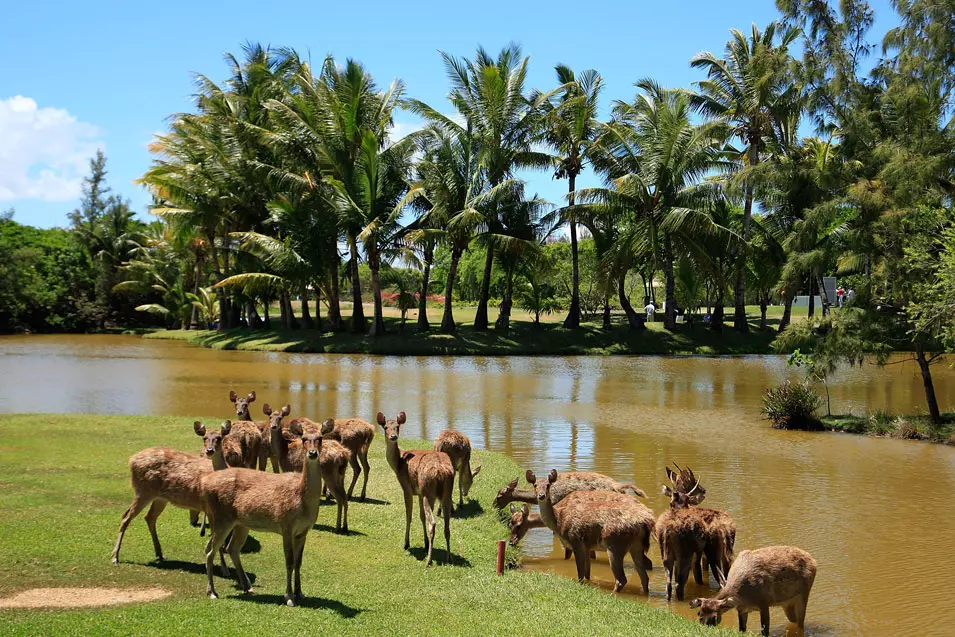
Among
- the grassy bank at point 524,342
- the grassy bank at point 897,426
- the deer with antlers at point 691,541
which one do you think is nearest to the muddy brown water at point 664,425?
the deer with antlers at point 691,541

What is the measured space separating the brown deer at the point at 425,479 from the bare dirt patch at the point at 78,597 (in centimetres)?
303

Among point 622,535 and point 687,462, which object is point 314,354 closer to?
point 687,462

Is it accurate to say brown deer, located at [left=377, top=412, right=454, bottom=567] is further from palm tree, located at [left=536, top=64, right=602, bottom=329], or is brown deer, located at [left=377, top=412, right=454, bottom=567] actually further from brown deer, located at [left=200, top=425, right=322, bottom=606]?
palm tree, located at [left=536, top=64, right=602, bottom=329]

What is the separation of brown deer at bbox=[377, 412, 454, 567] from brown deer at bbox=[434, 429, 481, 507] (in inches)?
61.8

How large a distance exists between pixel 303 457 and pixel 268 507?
5.96 feet

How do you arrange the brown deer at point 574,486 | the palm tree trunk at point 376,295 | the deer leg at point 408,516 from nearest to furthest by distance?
the deer leg at point 408,516, the brown deer at point 574,486, the palm tree trunk at point 376,295

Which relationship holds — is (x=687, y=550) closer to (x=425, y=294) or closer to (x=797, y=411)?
(x=797, y=411)

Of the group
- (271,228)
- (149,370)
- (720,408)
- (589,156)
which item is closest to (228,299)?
(271,228)

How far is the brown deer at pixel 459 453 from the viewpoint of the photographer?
1191 centimetres

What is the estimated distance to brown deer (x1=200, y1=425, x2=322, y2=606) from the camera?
7.70 metres

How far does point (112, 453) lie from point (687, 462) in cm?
1046

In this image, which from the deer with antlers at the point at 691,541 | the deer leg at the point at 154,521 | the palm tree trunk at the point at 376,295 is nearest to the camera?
the deer leg at the point at 154,521

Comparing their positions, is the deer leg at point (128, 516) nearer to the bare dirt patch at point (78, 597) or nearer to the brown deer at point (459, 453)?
the bare dirt patch at point (78, 597)

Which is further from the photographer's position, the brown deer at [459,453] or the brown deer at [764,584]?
the brown deer at [459,453]
